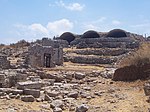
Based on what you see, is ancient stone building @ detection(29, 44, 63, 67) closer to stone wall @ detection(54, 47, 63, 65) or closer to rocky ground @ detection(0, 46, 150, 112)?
stone wall @ detection(54, 47, 63, 65)

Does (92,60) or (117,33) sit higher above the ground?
(117,33)

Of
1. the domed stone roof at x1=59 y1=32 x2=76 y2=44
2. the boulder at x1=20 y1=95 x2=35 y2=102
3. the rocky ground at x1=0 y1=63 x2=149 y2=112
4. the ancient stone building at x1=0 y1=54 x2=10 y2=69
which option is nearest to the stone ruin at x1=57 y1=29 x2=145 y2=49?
the domed stone roof at x1=59 y1=32 x2=76 y2=44

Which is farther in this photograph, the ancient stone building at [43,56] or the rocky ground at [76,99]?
the ancient stone building at [43,56]

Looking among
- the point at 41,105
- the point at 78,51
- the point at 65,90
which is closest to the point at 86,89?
the point at 65,90

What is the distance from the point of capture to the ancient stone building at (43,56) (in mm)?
27406

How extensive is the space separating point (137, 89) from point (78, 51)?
28030 mm

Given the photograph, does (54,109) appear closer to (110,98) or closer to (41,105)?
(41,105)

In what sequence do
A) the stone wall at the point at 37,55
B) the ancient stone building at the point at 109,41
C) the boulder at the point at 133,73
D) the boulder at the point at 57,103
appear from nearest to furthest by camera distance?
the boulder at the point at 57,103 → the boulder at the point at 133,73 → the stone wall at the point at 37,55 → the ancient stone building at the point at 109,41

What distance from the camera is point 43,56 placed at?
27984 mm

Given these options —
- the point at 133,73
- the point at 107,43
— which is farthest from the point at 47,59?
the point at 107,43

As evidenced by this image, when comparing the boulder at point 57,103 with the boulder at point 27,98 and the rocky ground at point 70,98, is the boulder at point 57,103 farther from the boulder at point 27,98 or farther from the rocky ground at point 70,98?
the boulder at point 27,98

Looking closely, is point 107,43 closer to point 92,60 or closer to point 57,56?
point 92,60

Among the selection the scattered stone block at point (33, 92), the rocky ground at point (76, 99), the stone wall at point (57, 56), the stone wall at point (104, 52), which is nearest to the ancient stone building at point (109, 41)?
the stone wall at point (104, 52)

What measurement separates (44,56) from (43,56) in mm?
303
